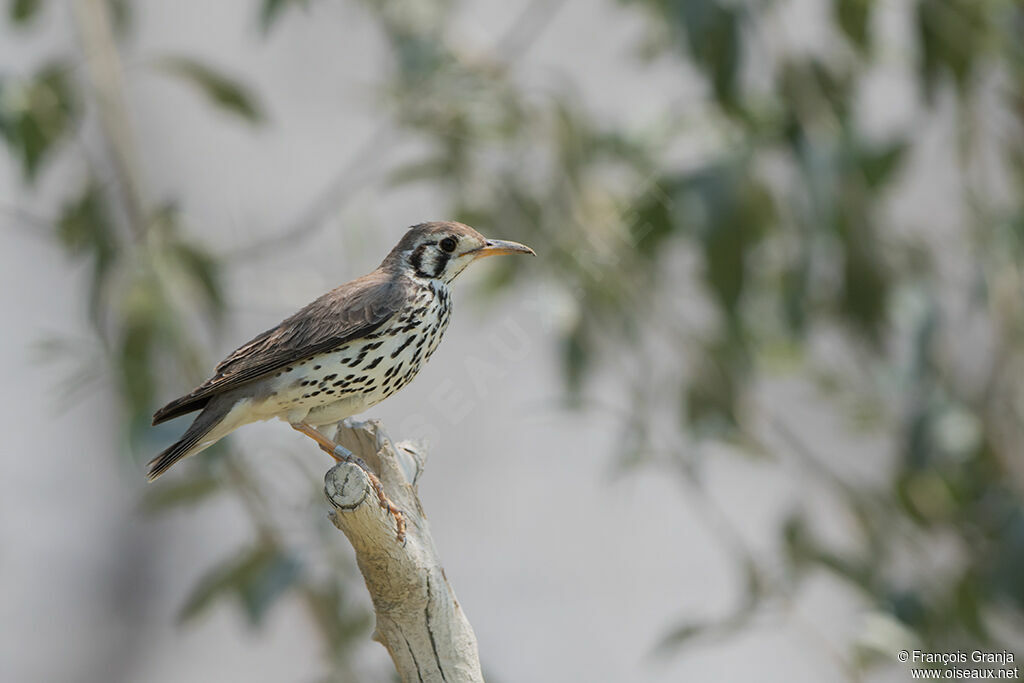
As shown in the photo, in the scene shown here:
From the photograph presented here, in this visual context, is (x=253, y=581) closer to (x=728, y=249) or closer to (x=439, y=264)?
(x=728, y=249)

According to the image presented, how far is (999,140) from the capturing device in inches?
167

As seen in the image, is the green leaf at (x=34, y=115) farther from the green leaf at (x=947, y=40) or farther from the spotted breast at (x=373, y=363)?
the green leaf at (x=947, y=40)

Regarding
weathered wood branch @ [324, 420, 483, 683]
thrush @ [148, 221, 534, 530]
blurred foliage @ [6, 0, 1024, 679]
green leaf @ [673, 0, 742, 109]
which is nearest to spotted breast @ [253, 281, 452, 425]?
thrush @ [148, 221, 534, 530]

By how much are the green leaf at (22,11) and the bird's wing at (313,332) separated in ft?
6.41

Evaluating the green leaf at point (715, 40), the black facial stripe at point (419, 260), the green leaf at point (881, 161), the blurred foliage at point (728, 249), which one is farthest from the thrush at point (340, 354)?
the green leaf at point (881, 161)

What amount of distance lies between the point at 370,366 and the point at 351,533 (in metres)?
0.22

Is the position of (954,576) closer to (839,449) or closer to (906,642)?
(906,642)

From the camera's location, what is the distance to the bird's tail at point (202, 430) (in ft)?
5.41

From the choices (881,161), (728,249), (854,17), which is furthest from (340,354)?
(881,161)

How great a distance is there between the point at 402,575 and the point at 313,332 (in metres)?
0.35

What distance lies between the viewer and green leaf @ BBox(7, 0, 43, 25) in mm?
3150

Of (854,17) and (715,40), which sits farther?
(854,17)

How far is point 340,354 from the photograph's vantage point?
1.61 metres

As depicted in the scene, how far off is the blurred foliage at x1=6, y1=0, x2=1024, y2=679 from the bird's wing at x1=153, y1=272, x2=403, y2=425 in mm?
1216
